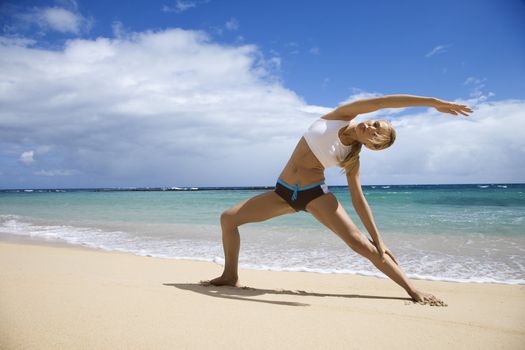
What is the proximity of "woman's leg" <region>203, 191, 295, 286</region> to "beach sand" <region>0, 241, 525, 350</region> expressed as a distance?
21 centimetres

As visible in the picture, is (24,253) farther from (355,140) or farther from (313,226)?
(313,226)

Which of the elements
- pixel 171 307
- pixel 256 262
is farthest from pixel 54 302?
pixel 256 262

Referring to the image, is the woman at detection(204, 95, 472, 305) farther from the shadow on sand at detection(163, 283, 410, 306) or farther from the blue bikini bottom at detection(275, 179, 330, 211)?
the shadow on sand at detection(163, 283, 410, 306)

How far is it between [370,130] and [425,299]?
1694 mm

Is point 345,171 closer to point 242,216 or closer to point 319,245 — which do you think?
point 242,216

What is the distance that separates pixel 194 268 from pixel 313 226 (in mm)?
6082

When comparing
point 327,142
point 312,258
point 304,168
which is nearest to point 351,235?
point 304,168

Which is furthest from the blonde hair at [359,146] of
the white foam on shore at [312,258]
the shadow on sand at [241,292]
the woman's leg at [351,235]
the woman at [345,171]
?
the white foam on shore at [312,258]

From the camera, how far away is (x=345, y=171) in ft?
11.4

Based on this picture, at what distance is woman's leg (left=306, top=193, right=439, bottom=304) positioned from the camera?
10.9 feet

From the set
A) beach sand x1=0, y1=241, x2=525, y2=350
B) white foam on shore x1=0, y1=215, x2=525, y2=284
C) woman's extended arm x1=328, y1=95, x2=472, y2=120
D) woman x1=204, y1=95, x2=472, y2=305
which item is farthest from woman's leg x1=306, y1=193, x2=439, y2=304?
white foam on shore x1=0, y1=215, x2=525, y2=284

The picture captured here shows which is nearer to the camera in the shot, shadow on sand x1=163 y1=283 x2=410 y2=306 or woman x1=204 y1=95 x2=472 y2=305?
woman x1=204 y1=95 x2=472 y2=305

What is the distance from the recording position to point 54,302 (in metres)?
2.72

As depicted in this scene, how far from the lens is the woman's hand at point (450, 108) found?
299 centimetres
